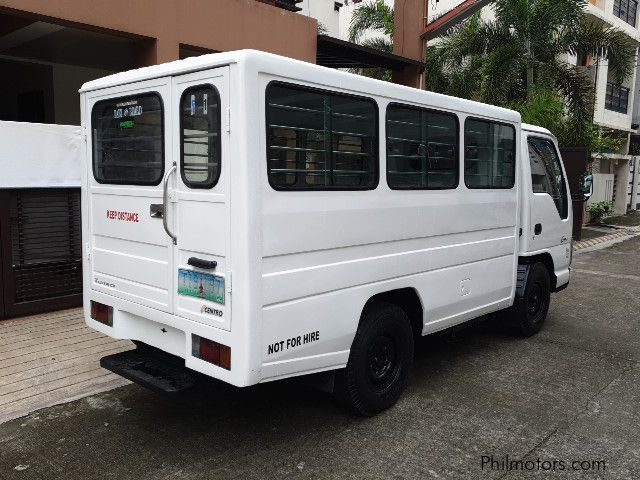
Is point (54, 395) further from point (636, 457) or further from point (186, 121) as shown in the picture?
point (636, 457)

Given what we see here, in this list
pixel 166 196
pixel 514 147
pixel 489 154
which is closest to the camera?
pixel 166 196

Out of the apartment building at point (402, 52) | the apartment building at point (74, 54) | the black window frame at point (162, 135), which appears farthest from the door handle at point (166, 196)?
the apartment building at point (402, 52)

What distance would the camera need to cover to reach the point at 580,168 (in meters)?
13.7

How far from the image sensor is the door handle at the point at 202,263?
3354 mm

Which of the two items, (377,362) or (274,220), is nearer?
(274,220)

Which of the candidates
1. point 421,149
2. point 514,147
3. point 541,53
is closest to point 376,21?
point 541,53

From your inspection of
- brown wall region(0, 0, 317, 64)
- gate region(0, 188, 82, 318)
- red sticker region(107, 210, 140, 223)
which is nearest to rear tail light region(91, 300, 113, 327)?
red sticker region(107, 210, 140, 223)

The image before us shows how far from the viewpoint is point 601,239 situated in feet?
49.9

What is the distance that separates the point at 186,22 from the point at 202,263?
582 cm

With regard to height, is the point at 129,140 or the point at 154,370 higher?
the point at 129,140

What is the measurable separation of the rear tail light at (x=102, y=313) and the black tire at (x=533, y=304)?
396cm

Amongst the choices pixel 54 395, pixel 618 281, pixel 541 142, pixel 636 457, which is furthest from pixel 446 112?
pixel 618 281

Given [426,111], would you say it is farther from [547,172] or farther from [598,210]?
[598,210]

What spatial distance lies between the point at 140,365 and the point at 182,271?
808 millimetres
